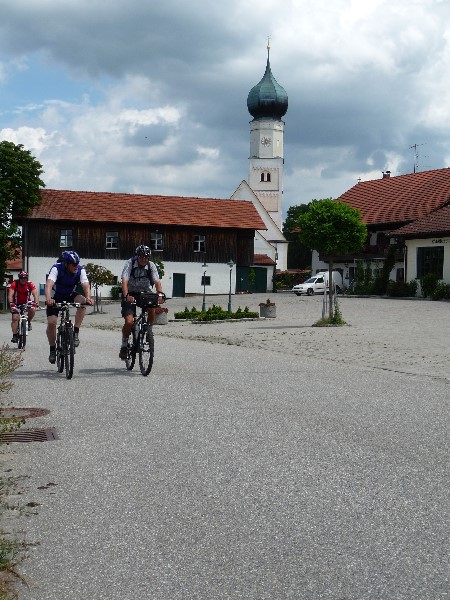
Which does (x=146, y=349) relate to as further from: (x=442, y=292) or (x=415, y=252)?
(x=415, y=252)

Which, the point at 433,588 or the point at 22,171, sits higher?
the point at 22,171

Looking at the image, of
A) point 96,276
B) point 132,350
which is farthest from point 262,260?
point 132,350

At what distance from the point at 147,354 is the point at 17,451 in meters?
5.41

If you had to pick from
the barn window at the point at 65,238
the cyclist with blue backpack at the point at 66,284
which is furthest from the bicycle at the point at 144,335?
the barn window at the point at 65,238

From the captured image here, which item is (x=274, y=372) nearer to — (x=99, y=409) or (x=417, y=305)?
(x=99, y=409)

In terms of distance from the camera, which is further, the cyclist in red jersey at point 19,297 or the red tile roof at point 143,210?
the red tile roof at point 143,210

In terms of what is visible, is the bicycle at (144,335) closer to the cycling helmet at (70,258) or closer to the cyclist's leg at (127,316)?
the cyclist's leg at (127,316)

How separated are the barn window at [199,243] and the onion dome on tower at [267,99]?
43.6m

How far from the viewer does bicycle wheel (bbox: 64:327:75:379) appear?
1183cm

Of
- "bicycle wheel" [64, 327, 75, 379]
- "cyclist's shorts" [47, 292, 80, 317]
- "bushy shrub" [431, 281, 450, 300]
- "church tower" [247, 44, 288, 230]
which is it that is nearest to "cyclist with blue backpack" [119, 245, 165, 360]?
"cyclist's shorts" [47, 292, 80, 317]

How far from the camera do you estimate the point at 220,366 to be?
46.8 feet

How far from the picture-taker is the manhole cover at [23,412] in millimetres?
8581

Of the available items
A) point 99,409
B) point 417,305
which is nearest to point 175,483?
point 99,409

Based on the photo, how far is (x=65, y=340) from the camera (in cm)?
1198
